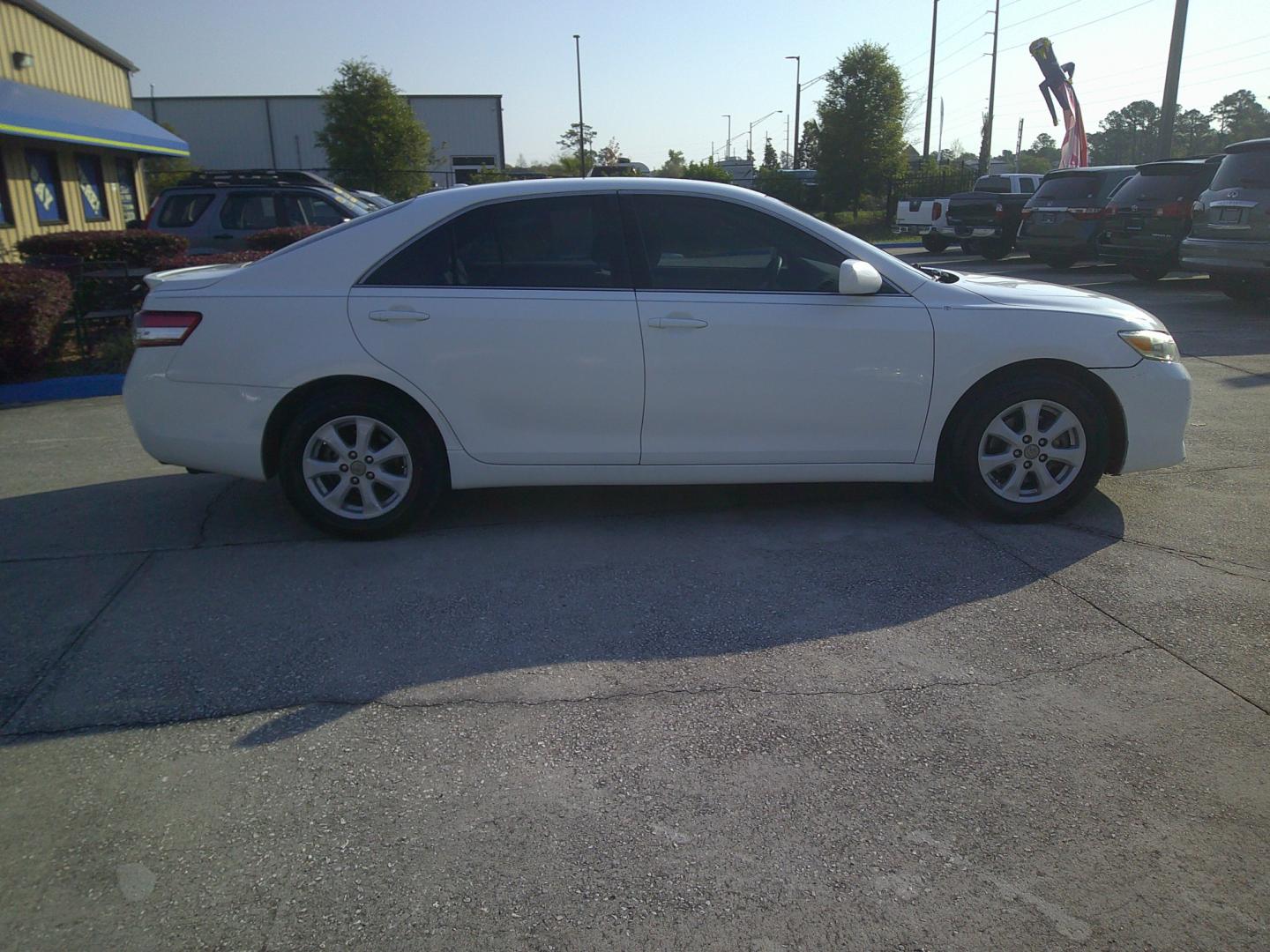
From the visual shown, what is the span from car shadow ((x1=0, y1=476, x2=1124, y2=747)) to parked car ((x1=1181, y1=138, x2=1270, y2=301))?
26.6 ft

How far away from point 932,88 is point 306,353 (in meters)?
42.6

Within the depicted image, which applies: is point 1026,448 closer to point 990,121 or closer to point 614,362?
point 614,362

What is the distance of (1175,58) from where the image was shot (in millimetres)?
21047

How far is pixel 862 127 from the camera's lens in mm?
35781

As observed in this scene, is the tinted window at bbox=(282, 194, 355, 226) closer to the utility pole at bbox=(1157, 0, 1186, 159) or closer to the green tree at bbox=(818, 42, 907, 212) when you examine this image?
the utility pole at bbox=(1157, 0, 1186, 159)

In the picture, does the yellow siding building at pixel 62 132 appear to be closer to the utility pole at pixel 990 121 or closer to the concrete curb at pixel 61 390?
the concrete curb at pixel 61 390

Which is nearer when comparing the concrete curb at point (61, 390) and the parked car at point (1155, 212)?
the concrete curb at point (61, 390)

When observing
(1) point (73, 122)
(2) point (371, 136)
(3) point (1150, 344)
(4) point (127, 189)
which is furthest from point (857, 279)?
(2) point (371, 136)

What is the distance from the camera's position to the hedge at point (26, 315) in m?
8.45

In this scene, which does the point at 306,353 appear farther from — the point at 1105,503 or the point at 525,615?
the point at 1105,503

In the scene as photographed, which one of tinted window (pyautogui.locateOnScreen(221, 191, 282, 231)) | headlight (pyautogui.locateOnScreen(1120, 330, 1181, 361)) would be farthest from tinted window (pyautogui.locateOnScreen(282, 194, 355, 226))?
headlight (pyautogui.locateOnScreen(1120, 330, 1181, 361))

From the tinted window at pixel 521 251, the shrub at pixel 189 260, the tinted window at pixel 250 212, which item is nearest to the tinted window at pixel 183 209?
the tinted window at pixel 250 212

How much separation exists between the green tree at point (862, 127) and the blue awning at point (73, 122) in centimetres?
2285

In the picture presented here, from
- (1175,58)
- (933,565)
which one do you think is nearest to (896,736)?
(933,565)
